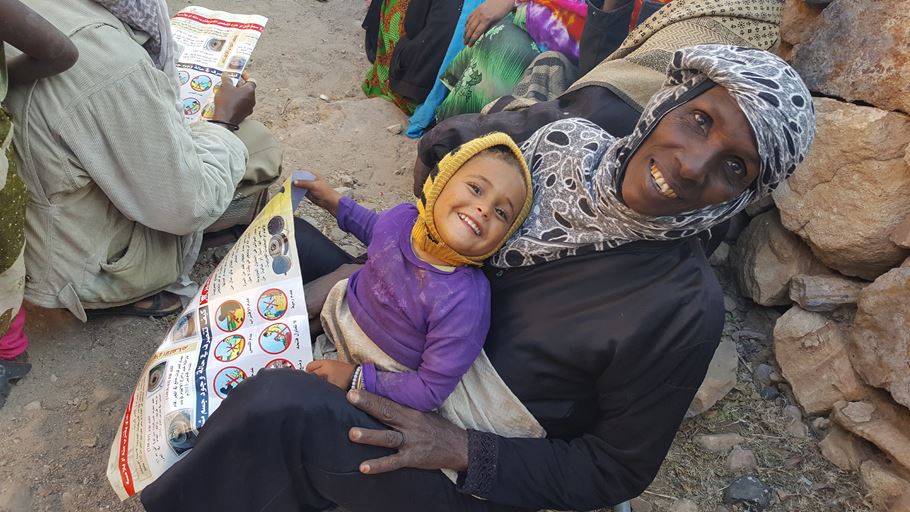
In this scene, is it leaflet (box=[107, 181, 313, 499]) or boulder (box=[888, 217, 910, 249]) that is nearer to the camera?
leaflet (box=[107, 181, 313, 499])

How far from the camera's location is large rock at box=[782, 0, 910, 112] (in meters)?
2.40

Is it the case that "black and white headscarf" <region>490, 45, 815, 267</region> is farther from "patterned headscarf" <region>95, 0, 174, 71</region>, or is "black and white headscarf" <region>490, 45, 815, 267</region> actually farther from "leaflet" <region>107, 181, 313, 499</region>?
"patterned headscarf" <region>95, 0, 174, 71</region>

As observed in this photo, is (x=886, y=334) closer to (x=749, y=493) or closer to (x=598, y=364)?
(x=749, y=493)

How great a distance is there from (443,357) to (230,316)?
69 cm

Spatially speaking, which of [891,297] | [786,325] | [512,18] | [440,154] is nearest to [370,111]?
[512,18]

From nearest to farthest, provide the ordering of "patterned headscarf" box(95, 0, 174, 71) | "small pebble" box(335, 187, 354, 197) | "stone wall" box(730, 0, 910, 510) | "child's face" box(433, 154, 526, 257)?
"child's face" box(433, 154, 526, 257), "patterned headscarf" box(95, 0, 174, 71), "stone wall" box(730, 0, 910, 510), "small pebble" box(335, 187, 354, 197)

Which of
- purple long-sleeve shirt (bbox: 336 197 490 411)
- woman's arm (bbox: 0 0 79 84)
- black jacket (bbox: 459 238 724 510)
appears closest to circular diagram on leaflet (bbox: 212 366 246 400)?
purple long-sleeve shirt (bbox: 336 197 490 411)

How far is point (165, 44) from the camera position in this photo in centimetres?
238

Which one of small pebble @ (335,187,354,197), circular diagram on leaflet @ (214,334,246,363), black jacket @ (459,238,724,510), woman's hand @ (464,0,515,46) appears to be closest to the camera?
black jacket @ (459,238,724,510)

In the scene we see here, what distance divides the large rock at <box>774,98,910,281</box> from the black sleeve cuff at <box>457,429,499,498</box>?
1.57 metres

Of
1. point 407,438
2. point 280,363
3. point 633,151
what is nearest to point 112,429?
point 280,363

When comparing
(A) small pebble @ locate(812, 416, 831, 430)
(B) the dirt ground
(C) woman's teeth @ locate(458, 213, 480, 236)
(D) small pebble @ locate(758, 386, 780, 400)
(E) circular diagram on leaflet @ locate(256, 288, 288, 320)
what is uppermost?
(C) woman's teeth @ locate(458, 213, 480, 236)

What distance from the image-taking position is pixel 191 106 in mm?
2916

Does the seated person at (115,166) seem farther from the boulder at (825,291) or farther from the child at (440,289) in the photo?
the boulder at (825,291)
